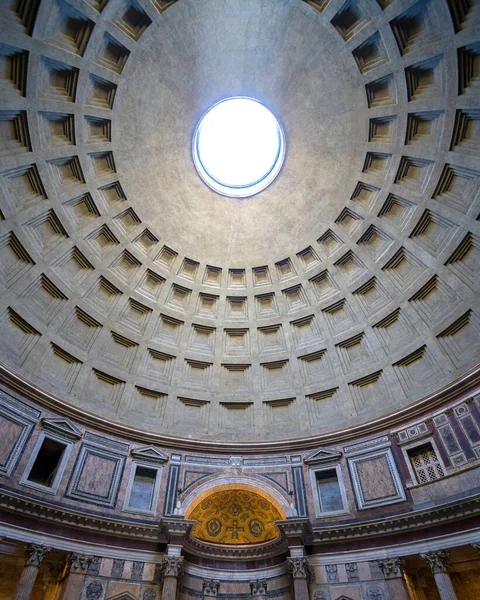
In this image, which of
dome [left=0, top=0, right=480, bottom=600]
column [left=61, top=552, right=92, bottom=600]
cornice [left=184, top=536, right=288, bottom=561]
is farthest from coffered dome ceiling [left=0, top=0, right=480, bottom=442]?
column [left=61, top=552, right=92, bottom=600]

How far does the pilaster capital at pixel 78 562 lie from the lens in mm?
13977

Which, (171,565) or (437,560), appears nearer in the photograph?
(437,560)

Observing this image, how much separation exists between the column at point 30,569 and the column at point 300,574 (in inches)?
361

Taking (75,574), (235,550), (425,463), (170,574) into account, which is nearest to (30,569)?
(75,574)

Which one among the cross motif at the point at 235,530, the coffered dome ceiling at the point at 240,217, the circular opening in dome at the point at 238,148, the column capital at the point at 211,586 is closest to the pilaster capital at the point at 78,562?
the column capital at the point at 211,586

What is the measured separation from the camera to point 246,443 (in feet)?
64.5

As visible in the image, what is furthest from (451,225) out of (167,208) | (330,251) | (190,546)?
(190,546)

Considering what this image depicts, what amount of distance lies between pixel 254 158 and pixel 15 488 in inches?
844

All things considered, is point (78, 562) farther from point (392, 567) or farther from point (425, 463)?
point (425, 463)

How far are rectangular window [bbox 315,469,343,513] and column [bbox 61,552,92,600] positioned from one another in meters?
9.88

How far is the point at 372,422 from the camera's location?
18.0 meters

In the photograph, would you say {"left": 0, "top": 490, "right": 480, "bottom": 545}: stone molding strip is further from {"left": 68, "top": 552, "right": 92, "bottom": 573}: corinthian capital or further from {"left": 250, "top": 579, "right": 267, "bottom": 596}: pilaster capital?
{"left": 250, "top": 579, "right": 267, "bottom": 596}: pilaster capital

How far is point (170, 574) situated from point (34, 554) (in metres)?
4.99

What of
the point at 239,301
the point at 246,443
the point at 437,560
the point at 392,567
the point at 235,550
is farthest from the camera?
the point at 239,301
